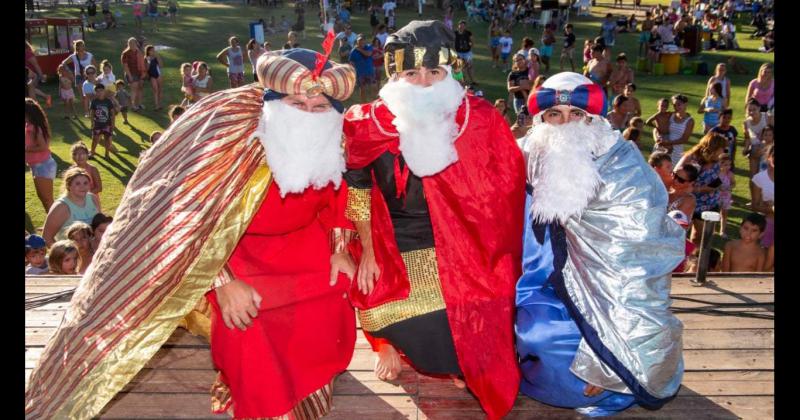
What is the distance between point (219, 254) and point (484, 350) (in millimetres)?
1457

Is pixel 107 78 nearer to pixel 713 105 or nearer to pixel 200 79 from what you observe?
pixel 200 79

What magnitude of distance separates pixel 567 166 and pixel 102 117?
10452 mm

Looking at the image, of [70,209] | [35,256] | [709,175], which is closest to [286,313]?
[35,256]

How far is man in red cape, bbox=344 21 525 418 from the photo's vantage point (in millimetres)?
3684

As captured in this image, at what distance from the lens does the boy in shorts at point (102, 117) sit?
1219 centimetres

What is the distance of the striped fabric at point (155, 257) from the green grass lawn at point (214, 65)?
6.92 metres

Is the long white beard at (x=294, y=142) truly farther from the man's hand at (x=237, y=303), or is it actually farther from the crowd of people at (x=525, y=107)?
the crowd of people at (x=525, y=107)

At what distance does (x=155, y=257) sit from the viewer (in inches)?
122

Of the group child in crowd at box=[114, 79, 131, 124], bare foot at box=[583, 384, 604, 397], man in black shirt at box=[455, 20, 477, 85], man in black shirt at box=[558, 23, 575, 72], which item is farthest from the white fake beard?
man in black shirt at box=[558, 23, 575, 72]

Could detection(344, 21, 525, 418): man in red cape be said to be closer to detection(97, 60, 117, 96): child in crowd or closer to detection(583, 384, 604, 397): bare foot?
detection(583, 384, 604, 397): bare foot

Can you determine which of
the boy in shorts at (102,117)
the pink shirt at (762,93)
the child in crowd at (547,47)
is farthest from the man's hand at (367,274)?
the child in crowd at (547,47)

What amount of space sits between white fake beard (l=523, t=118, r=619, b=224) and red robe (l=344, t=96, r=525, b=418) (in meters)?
0.14
